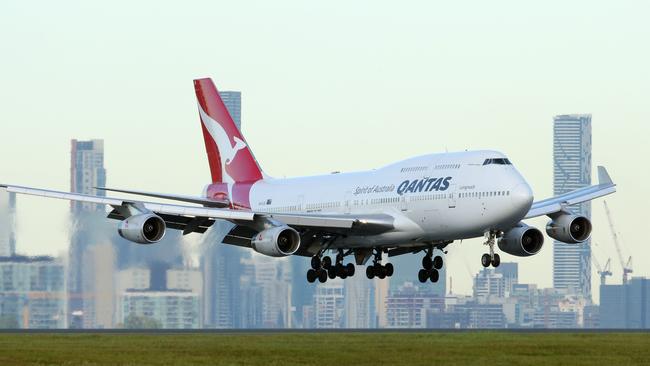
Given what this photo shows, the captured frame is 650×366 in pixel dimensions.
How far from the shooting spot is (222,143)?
346 feet

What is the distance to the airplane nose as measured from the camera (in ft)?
266

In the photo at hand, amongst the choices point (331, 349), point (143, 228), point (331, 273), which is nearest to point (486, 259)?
point (331, 273)

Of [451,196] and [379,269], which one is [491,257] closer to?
[451,196]

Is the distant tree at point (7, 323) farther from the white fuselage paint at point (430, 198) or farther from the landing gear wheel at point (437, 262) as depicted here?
the landing gear wheel at point (437, 262)

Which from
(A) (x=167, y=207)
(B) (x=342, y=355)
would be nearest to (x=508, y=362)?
(B) (x=342, y=355)

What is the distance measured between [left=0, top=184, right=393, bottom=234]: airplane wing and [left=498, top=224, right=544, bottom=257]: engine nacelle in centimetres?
680

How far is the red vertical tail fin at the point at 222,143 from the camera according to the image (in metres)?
103

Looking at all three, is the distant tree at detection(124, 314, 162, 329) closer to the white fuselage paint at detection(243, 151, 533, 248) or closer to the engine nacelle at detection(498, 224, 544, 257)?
the white fuselage paint at detection(243, 151, 533, 248)

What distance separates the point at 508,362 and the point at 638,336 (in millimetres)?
18791

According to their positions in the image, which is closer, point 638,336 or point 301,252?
→ point 638,336

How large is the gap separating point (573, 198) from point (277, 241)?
60.0ft

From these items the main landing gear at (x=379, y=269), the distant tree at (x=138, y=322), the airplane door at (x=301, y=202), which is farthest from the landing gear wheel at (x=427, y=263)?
the distant tree at (x=138, y=322)

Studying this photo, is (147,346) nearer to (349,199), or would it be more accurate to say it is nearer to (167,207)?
(167,207)

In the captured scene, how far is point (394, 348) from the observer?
68250 mm
